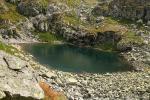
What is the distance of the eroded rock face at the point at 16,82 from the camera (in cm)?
3803

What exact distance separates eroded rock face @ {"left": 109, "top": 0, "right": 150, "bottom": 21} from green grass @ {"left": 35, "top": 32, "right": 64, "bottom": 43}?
32.8 meters

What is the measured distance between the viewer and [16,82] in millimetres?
39844

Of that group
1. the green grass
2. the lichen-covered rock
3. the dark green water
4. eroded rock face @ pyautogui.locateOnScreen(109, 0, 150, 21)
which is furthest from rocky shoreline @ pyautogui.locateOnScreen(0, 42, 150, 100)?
the lichen-covered rock

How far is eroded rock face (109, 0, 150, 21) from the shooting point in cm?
18938

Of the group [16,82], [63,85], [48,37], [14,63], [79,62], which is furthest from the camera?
[48,37]

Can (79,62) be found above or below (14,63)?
below

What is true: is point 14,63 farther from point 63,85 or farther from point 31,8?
point 31,8

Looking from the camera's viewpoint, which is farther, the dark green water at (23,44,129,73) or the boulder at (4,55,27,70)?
the dark green water at (23,44,129,73)

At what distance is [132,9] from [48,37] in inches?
1717

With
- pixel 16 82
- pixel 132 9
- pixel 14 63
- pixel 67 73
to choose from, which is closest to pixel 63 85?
pixel 14 63

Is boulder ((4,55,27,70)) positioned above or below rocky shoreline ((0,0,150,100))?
above

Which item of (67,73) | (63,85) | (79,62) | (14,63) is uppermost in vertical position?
(14,63)

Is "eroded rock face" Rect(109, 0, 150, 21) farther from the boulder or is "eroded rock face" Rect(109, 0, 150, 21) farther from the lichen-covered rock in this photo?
the boulder

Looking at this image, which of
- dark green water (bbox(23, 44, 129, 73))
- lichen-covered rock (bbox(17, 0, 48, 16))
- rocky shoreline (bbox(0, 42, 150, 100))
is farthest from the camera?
lichen-covered rock (bbox(17, 0, 48, 16))
